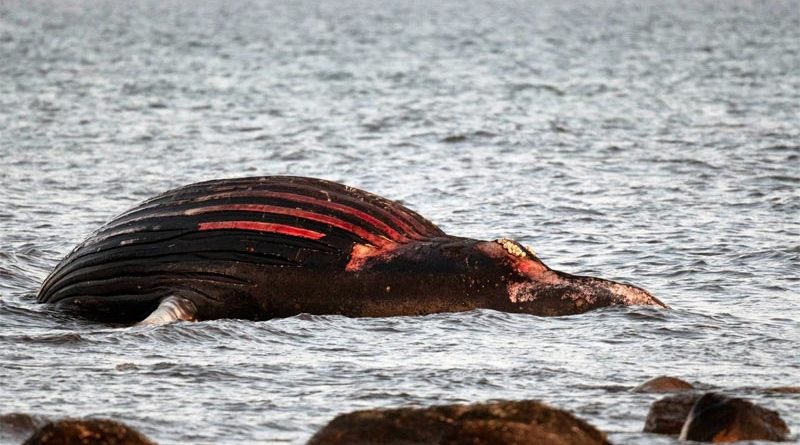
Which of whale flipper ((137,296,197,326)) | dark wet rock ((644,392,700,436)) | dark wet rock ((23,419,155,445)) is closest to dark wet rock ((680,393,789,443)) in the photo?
dark wet rock ((644,392,700,436))

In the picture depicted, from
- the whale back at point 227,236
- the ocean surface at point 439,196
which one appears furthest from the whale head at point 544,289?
the whale back at point 227,236

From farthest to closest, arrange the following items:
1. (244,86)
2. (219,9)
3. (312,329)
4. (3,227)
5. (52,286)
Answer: (219,9)
(244,86)
(3,227)
(52,286)
(312,329)

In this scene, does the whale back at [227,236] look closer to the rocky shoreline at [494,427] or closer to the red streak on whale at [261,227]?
the red streak on whale at [261,227]

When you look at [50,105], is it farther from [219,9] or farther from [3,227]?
[219,9]

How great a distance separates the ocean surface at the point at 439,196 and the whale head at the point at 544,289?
126 millimetres

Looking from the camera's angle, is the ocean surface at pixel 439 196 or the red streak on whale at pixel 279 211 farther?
the red streak on whale at pixel 279 211

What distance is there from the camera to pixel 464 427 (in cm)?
723

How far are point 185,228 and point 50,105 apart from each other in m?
18.6

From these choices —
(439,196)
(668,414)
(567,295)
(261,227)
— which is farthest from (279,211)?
(439,196)

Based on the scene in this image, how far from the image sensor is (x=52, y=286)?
11.6 m

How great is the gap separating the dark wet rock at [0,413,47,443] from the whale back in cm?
283

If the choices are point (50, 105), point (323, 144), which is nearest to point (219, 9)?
point (50, 105)

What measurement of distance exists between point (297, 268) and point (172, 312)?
92cm

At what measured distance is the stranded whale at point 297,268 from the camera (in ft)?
35.9
